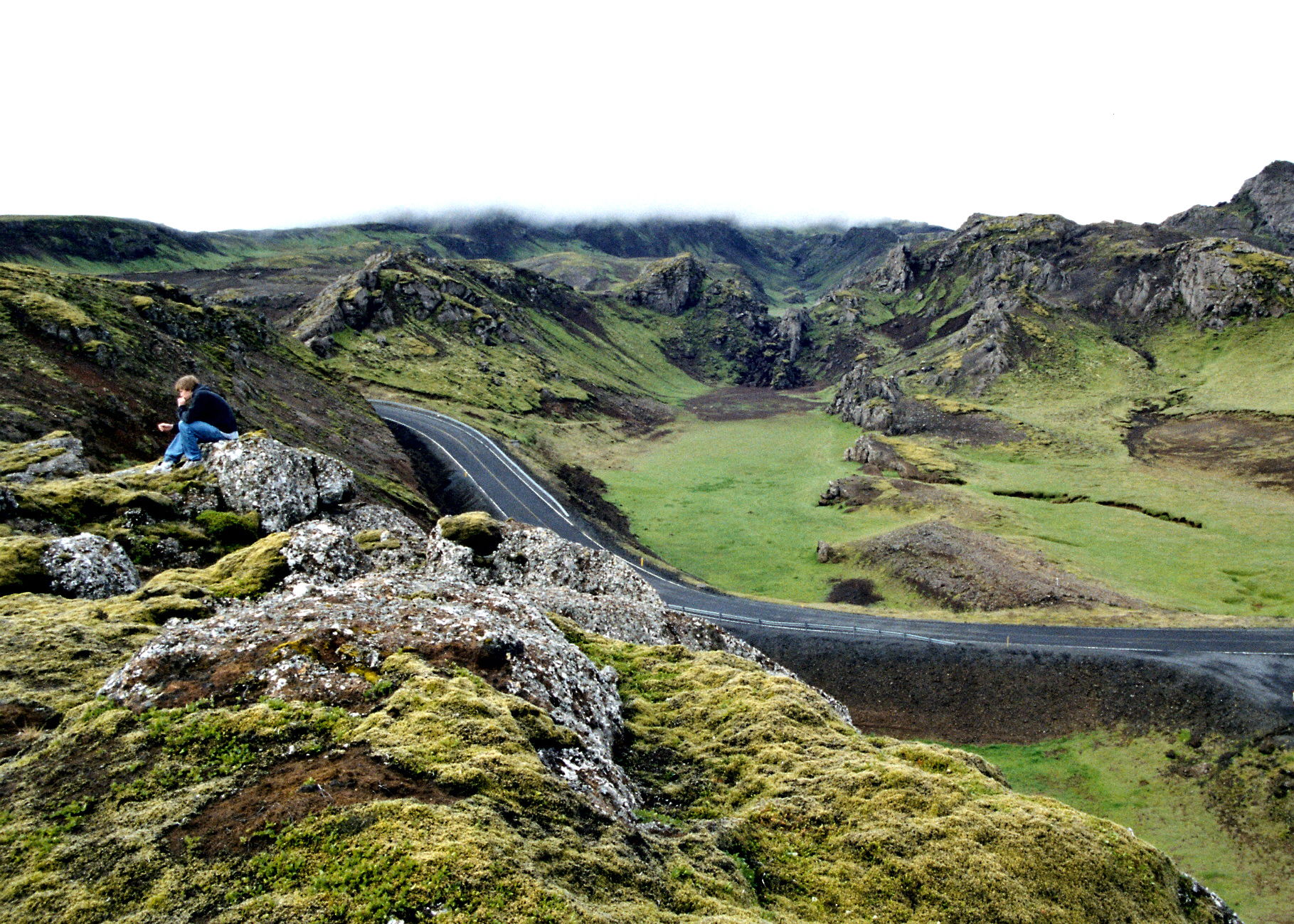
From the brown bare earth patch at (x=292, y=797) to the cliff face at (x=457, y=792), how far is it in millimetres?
42

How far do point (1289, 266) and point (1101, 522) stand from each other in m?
154

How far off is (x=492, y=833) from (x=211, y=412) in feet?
90.3

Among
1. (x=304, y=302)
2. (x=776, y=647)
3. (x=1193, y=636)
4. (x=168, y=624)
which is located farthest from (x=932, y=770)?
(x=304, y=302)

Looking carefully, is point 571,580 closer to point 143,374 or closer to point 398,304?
point 143,374

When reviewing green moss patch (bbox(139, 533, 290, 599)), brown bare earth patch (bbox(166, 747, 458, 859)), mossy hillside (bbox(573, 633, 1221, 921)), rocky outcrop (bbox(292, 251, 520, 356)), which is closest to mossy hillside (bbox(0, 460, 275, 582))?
green moss patch (bbox(139, 533, 290, 599))

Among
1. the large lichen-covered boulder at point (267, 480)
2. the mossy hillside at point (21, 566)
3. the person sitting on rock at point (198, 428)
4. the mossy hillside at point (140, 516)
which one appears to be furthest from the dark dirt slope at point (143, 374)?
the mossy hillside at point (21, 566)

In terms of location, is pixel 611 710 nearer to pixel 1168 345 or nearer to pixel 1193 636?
pixel 1193 636

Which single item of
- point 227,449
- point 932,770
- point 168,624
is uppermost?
point 227,449

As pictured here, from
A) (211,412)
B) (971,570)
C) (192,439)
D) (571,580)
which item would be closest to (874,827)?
(571,580)

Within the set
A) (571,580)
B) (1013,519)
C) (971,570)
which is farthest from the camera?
(1013,519)

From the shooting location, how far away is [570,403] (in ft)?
495

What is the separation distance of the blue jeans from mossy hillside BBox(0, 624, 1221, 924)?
20.4 m

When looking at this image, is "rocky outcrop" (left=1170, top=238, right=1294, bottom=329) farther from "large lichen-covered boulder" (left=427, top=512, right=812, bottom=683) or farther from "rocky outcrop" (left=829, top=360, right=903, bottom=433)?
"large lichen-covered boulder" (left=427, top=512, right=812, bottom=683)

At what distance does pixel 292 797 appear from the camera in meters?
9.06
